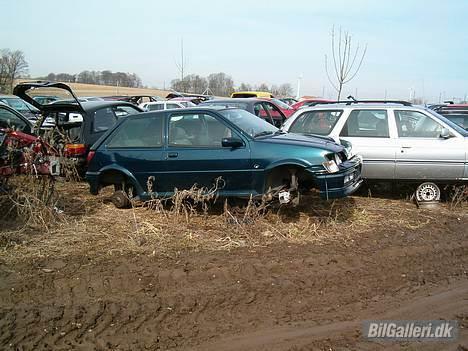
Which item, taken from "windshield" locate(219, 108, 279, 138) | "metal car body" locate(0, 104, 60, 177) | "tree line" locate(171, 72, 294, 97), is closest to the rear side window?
"windshield" locate(219, 108, 279, 138)

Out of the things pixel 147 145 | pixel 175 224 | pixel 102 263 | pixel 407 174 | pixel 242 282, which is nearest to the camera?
pixel 242 282

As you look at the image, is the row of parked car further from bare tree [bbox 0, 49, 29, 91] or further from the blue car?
bare tree [bbox 0, 49, 29, 91]

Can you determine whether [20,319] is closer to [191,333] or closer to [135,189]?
[191,333]

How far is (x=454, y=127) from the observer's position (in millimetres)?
7242

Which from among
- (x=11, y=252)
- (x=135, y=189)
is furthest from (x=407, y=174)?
(x=11, y=252)

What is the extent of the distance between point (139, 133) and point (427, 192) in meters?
4.76

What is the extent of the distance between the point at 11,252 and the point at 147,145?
2408 mm

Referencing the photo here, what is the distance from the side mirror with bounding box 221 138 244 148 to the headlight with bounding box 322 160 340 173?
46.1 inches

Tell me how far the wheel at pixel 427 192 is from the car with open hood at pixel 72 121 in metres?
5.92

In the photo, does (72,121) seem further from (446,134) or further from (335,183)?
(446,134)

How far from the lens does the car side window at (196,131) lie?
629 centimetres

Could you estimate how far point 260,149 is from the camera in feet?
19.6

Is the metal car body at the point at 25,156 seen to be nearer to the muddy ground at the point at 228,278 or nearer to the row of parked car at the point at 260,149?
the muddy ground at the point at 228,278

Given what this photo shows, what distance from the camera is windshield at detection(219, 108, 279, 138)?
20.8 feet
